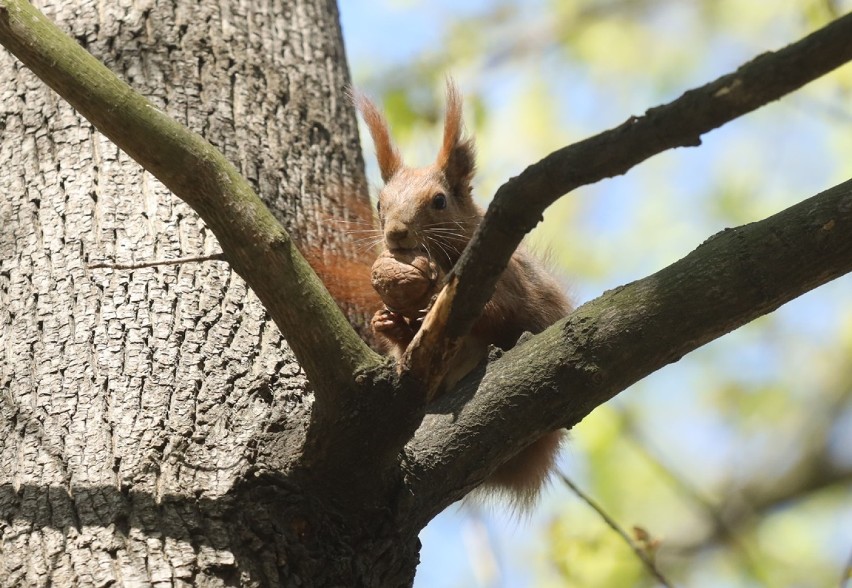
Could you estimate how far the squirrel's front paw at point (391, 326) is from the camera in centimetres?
261

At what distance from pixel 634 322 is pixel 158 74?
1766 millimetres

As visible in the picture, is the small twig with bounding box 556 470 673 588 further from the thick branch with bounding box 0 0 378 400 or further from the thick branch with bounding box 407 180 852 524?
the thick branch with bounding box 0 0 378 400

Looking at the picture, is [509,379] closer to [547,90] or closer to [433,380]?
[433,380]

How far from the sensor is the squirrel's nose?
9.39ft

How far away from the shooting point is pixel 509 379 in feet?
6.79

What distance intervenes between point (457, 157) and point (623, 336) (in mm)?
1370

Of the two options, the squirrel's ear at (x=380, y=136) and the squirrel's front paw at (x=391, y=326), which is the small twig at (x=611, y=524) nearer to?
the squirrel's front paw at (x=391, y=326)

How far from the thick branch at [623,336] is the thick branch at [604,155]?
0.19 m

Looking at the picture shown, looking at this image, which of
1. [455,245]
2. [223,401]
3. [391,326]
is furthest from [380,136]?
[223,401]

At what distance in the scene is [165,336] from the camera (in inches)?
92.7

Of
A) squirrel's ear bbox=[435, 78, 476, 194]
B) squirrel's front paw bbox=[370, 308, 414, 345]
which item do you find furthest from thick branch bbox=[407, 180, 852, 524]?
squirrel's ear bbox=[435, 78, 476, 194]

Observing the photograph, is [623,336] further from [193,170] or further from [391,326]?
[193,170]

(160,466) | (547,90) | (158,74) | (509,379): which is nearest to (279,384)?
(160,466)

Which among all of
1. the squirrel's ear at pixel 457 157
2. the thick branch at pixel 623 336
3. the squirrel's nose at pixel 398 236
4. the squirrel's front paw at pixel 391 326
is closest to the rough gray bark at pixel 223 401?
the thick branch at pixel 623 336
